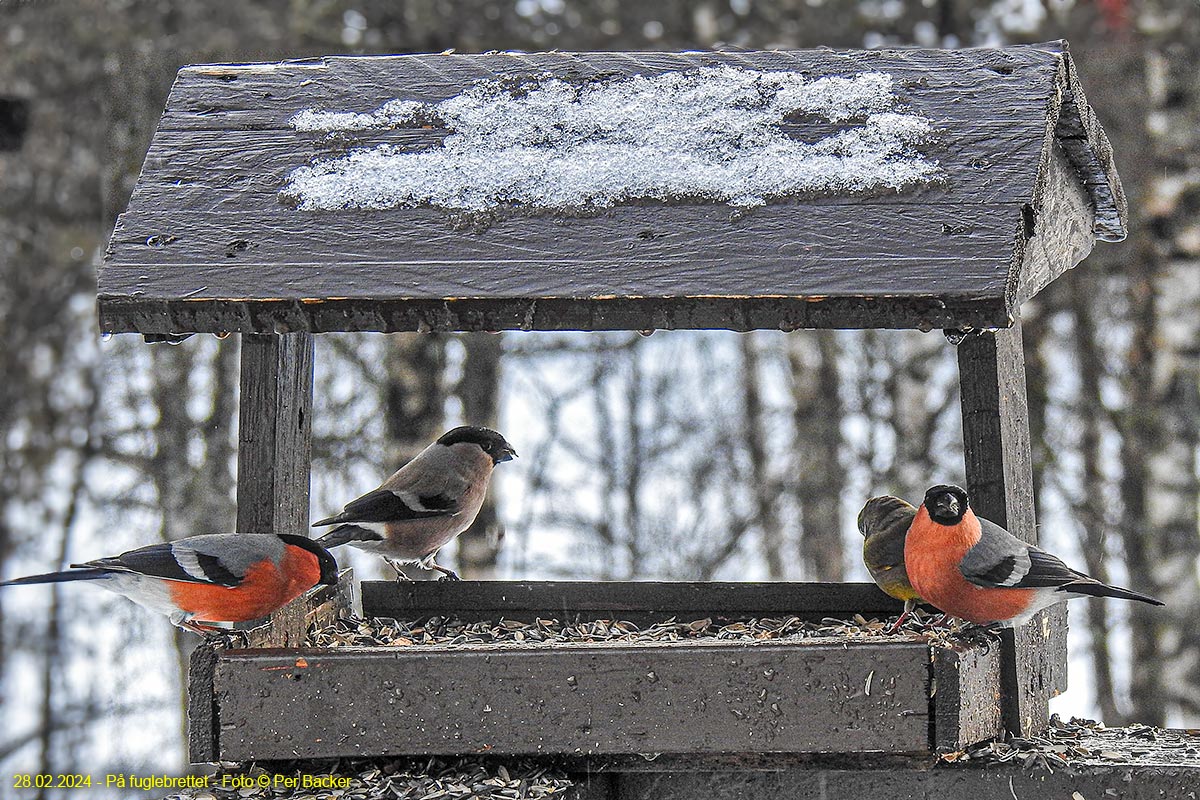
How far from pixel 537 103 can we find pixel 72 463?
15.8 feet

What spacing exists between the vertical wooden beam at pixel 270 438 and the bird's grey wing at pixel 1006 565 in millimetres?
1312

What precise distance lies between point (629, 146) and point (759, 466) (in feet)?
17.8

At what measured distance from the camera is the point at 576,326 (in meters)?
2.20

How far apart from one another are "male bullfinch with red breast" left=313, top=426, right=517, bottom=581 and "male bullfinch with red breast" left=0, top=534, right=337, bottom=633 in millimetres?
494

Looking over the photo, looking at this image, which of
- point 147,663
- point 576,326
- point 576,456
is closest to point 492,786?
point 576,326

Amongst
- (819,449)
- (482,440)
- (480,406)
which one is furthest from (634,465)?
(482,440)

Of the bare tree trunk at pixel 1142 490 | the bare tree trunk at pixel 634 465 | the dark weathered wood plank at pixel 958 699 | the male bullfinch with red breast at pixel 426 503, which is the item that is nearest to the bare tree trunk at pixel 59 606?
the bare tree trunk at pixel 634 465

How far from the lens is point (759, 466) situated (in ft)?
25.9

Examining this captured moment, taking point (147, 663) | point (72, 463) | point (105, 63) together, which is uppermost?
point (105, 63)

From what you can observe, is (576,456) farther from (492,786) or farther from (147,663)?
(492,786)

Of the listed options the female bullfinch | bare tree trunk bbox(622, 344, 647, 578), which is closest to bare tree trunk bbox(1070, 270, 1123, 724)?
bare tree trunk bbox(622, 344, 647, 578)

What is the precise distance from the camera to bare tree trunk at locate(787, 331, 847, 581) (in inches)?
286

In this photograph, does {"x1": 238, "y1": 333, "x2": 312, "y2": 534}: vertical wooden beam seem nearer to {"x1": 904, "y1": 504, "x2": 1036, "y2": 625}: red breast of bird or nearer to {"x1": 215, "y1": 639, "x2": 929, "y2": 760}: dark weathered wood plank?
{"x1": 215, "y1": 639, "x2": 929, "y2": 760}: dark weathered wood plank

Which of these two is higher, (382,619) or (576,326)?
(576,326)
